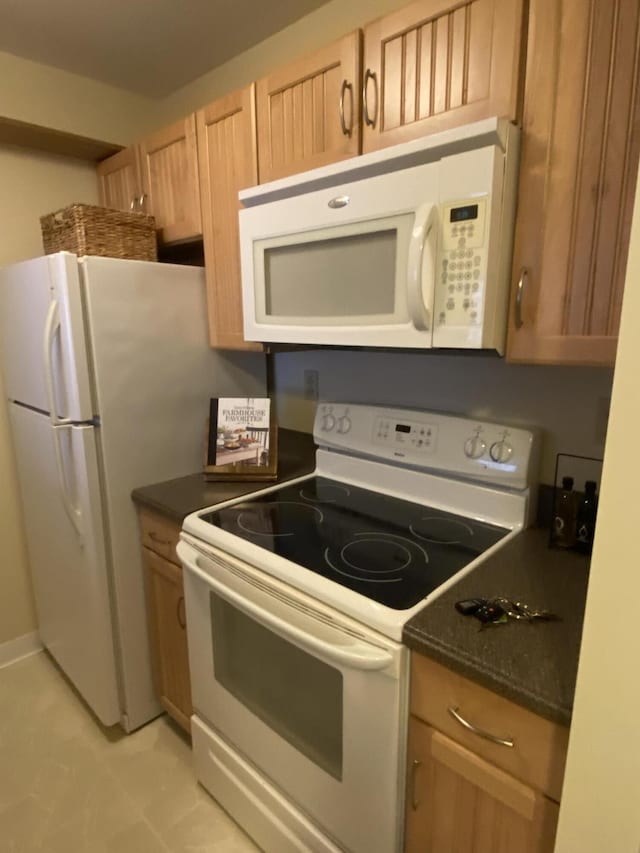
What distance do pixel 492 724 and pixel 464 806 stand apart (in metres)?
0.22

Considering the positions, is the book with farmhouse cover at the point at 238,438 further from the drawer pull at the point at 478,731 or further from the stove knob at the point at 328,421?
the drawer pull at the point at 478,731

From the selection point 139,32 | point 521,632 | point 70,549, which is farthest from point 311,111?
point 70,549

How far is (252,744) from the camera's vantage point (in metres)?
1.42

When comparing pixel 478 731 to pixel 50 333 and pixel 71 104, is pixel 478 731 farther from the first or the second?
pixel 71 104

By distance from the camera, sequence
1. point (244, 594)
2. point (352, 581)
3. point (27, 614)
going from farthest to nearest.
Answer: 1. point (27, 614)
2. point (244, 594)
3. point (352, 581)

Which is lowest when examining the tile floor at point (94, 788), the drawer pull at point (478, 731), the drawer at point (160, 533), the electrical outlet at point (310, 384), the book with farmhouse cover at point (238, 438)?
the tile floor at point (94, 788)

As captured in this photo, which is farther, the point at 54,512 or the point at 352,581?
the point at 54,512

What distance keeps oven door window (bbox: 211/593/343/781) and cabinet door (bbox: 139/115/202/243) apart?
1293mm

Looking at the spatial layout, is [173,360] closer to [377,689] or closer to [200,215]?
[200,215]

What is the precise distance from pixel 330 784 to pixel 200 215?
1.73 metres

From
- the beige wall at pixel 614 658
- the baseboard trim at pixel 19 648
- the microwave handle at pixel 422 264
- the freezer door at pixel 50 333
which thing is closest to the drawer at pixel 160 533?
the freezer door at pixel 50 333

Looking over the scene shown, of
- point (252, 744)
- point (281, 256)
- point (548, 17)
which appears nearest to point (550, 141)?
point (548, 17)

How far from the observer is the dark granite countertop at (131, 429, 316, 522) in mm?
1612

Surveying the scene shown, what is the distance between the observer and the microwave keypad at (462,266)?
1.07 metres
